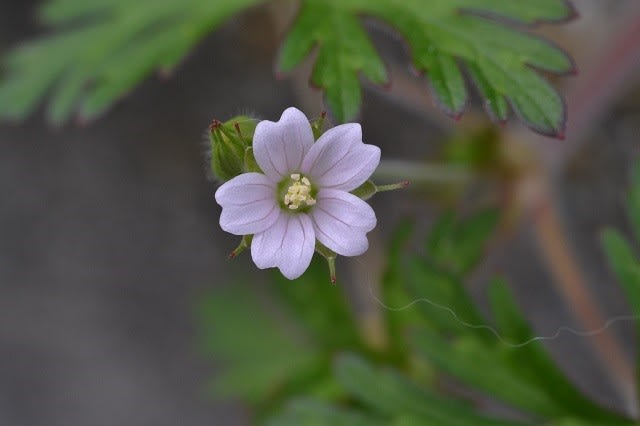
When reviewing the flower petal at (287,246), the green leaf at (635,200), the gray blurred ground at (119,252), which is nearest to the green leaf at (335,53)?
the flower petal at (287,246)

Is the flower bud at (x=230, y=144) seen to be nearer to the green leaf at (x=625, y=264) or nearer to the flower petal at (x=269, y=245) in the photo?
the flower petal at (x=269, y=245)

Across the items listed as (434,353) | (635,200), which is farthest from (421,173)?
(635,200)

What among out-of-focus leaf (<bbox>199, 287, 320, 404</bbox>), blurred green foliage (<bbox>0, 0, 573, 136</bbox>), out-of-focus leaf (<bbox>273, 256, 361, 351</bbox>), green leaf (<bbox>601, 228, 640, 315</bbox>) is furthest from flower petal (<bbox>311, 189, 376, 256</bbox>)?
out-of-focus leaf (<bbox>199, 287, 320, 404</bbox>)

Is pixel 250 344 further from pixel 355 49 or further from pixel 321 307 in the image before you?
pixel 355 49

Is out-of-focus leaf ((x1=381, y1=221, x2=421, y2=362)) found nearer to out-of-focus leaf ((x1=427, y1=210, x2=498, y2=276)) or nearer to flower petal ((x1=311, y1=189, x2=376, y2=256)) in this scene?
out-of-focus leaf ((x1=427, y1=210, x2=498, y2=276))

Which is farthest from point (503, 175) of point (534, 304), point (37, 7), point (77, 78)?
point (37, 7)

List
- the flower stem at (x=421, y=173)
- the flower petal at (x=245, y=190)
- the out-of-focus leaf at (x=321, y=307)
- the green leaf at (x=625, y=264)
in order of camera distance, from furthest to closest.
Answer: the out-of-focus leaf at (x=321, y=307), the flower stem at (x=421, y=173), the green leaf at (x=625, y=264), the flower petal at (x=245, y=190)

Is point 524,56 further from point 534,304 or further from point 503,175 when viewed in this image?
point 534,304
